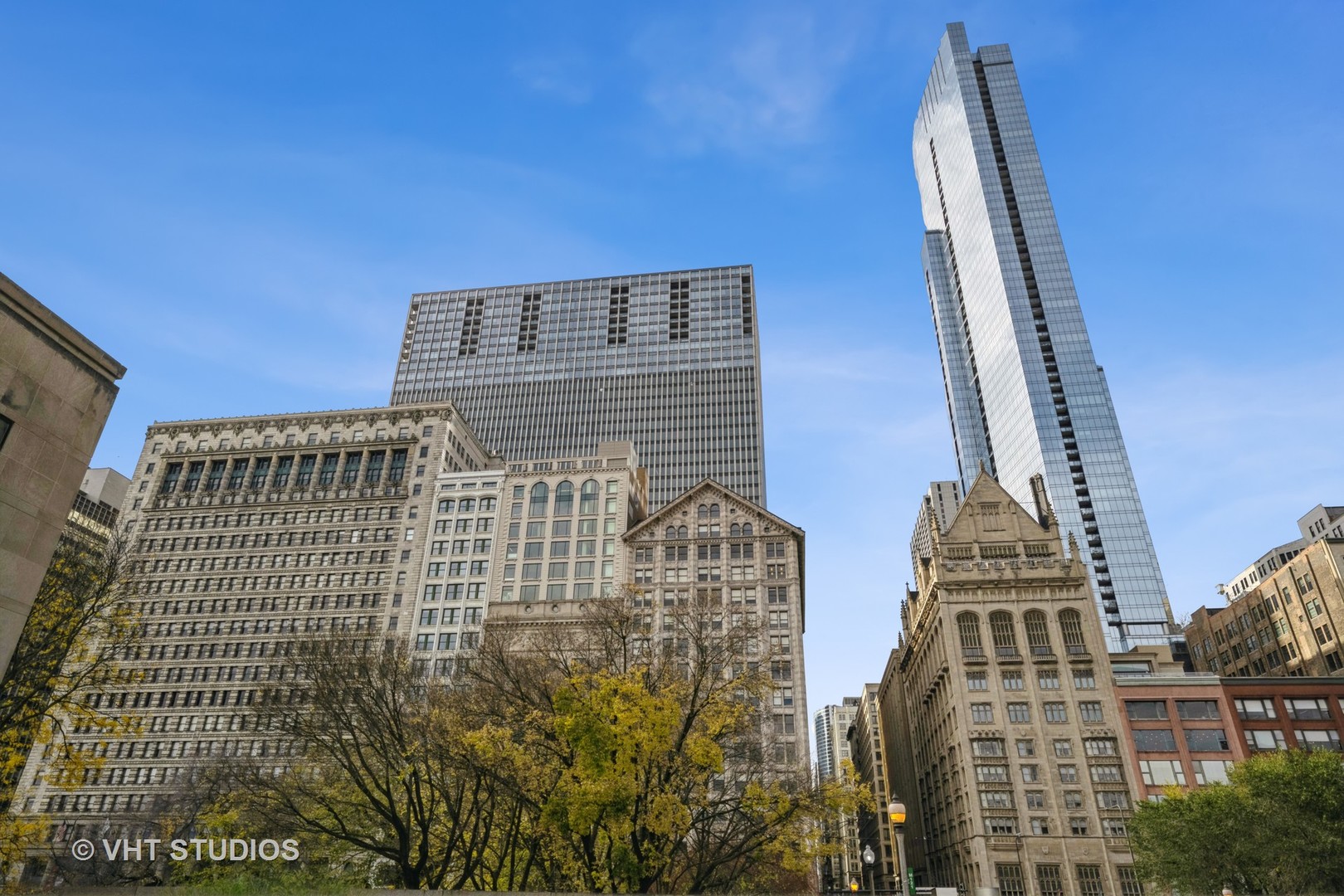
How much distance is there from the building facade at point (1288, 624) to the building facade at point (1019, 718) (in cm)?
2637

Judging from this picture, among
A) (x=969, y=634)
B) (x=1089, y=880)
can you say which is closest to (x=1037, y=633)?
(x=969, y=634)

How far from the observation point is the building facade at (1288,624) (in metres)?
87.2

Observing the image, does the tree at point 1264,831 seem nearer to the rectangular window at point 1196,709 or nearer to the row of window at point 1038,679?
the row of window at point 1038,679

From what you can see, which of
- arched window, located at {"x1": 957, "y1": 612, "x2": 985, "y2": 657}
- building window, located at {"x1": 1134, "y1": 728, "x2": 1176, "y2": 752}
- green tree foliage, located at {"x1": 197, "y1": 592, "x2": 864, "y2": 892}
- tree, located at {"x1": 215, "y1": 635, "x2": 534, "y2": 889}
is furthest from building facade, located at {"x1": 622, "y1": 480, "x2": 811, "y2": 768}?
tree, located at {"x1": 215, "y1": 635, "x2": 534, "y2": 889}

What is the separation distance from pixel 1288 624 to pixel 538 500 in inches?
3501

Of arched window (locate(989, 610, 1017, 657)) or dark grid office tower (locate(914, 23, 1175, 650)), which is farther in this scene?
dark grid office tower (locate(914, 23, 1175, 650))

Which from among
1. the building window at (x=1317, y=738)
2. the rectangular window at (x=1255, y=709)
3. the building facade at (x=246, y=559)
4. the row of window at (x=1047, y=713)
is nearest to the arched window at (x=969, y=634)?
the row of window at (x=1047, y=713)

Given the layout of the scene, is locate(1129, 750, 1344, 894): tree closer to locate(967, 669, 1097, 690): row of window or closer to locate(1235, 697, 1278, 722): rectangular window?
locate(967, 669, 1097, 690): row of window

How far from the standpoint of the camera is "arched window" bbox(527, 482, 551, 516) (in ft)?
337

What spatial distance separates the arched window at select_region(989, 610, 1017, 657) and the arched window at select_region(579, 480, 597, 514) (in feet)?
154

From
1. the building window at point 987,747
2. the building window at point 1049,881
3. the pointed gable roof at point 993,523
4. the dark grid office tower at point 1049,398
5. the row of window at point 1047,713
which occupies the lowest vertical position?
the building window at point 1049,881

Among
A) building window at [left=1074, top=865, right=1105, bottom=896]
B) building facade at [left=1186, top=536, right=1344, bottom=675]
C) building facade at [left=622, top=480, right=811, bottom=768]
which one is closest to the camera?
building window at [left=1074, top=865, right=1105, bottom=896]

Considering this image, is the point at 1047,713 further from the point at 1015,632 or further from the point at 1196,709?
Result: the point at 1196,709

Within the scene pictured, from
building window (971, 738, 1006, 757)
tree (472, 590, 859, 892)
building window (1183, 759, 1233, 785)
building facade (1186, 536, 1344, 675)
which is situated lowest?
tree (472, 590, 859, 892)
